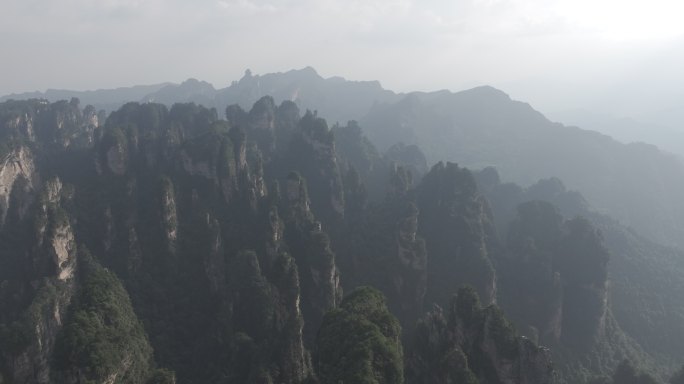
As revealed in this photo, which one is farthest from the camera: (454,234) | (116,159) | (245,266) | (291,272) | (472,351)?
(116,159)

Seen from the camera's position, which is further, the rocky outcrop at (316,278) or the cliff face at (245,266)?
the rocky outcrop at (316,278)

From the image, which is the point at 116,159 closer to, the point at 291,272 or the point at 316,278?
the point at 316,278

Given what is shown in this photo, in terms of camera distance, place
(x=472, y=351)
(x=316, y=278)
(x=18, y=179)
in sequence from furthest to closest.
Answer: (x=18, y=179) → (x=316, y=278) → (x=472, y=351)

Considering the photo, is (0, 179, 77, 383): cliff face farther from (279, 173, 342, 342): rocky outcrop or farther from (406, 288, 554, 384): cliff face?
(406, 288, 554, 384): cliff face

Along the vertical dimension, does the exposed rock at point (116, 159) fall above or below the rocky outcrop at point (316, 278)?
above

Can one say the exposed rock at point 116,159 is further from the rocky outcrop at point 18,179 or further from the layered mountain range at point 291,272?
the rocky outcrop at point 18,179

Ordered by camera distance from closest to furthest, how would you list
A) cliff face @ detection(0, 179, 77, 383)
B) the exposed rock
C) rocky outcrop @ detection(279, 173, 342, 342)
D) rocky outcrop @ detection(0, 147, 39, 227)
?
cliff face @ detection(0, 179, 77, 383), rocky outcrop @ detection(279, 173, 342, 342), rocky outcrop @ detection(0, 147, 39, 227), the exposed rock

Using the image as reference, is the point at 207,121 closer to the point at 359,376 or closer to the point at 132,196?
the point at 132,196

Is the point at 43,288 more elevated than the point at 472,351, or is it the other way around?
the point at 43,288

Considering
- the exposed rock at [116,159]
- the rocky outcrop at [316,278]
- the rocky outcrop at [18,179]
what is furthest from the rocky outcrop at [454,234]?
the rocky outcrop at [18,179]

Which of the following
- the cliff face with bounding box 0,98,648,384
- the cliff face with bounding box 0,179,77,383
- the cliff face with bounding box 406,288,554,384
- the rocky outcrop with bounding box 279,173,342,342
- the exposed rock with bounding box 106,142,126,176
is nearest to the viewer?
the cliff face with bounding box 406,288,554,384

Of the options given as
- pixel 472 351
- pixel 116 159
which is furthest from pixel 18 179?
pixel 472 351

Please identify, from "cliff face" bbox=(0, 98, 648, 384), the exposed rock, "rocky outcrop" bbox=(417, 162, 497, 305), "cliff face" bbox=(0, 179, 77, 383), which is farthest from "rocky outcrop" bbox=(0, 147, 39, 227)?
"rocky outcrop" bbox=(417, 162, 497, 305)

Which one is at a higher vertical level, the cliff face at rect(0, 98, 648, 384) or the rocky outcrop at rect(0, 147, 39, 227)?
the rocky outcrop at rect(0, 147, 39, 227)
